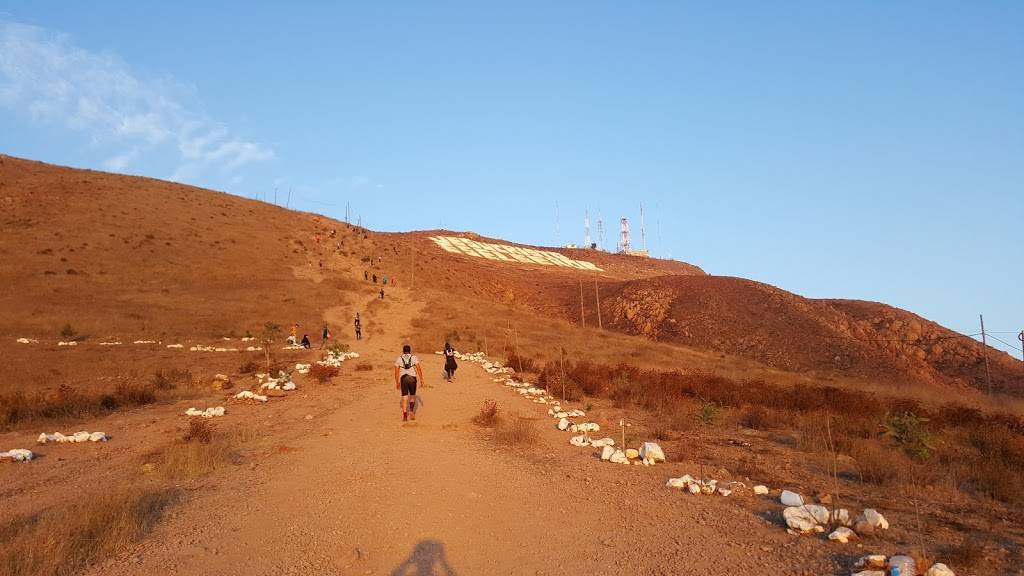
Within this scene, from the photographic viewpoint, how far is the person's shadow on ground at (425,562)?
5836 mm

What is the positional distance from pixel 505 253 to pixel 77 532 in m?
119

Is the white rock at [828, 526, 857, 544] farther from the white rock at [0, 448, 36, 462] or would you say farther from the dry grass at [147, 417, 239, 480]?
the white rock at [0, 448, 36, 462]

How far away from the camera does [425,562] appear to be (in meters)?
6.09

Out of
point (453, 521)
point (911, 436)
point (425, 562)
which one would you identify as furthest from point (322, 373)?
point (911, 436)

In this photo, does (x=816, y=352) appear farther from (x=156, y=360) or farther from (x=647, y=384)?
(x=156, y=360)

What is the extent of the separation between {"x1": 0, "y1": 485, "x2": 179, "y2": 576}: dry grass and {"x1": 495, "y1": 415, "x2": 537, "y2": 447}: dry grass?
246 inches

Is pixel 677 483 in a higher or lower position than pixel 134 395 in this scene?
higher

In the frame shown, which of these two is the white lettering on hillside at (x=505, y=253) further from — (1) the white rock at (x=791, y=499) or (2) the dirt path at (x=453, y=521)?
(1) the white rock at (x=791, y=499)

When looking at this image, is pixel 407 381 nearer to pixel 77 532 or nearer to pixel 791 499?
pixel 77 532

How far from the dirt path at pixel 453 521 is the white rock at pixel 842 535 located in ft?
1.60

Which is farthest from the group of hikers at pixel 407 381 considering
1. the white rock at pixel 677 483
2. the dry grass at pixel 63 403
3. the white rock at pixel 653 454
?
the dry grass at pixel 63 403

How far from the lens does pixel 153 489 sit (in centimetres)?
852

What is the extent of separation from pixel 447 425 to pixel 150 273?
5057 centimetres

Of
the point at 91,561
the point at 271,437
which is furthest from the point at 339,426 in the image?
the point at 91,561
